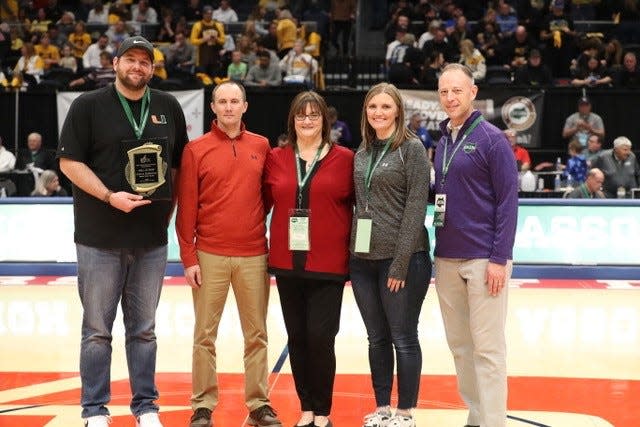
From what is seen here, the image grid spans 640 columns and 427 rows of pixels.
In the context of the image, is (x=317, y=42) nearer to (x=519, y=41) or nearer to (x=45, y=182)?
(x=519, y=41)

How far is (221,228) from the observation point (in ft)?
A: 18.6

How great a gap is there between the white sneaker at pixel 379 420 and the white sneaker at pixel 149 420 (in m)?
1.12

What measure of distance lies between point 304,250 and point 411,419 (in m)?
1.07

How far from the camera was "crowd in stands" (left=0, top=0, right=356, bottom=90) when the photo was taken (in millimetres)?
17109

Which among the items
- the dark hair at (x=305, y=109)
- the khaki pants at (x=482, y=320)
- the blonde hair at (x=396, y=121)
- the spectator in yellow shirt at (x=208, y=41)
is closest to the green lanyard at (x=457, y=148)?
the blonde hair at (x=396, y=121)

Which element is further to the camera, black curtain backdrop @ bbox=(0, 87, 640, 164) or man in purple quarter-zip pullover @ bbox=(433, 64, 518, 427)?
black curtain backdrop @ bbox=(0, 87, 640, 164)

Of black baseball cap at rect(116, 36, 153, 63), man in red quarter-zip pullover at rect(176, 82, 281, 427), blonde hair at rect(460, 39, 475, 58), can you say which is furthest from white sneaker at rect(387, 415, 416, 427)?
blonde hair at rect(460, 39, 475, 58)

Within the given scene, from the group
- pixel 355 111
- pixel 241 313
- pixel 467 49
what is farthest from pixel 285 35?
pixel 241 313

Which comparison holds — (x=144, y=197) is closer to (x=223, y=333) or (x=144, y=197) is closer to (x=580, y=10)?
(x=223, y=333)

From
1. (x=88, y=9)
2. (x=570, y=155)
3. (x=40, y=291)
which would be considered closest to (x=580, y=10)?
(x=570, y=155)

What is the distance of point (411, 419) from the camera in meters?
5.60

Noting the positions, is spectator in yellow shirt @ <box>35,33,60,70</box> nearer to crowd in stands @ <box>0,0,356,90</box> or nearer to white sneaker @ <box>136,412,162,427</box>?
crowd in stands @ <box>0,0,356,90</box>

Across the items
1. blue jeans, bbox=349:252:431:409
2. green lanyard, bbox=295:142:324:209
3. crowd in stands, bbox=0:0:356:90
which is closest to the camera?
blue jeans, bbox=349:252:431:409

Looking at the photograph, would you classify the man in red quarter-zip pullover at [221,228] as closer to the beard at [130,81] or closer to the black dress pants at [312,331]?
the black dress pants at [312,331]
